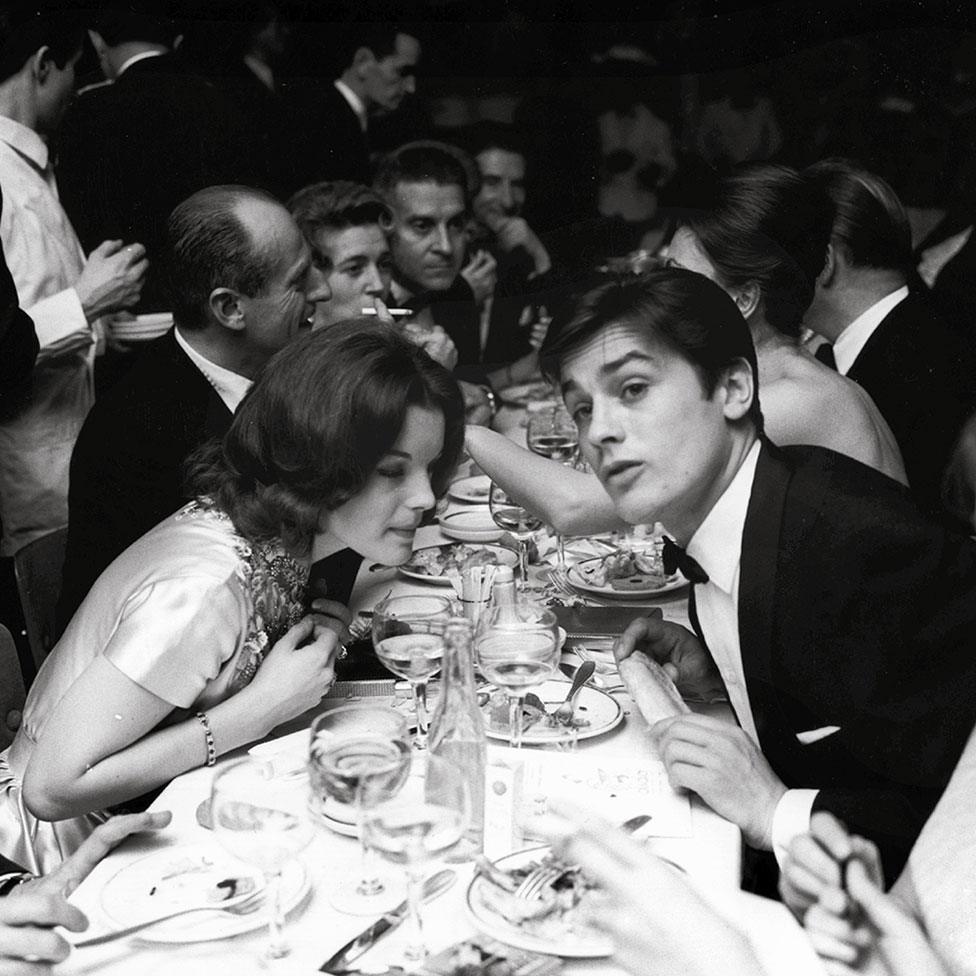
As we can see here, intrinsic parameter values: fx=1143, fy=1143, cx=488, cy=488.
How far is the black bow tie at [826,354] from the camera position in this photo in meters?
1.78

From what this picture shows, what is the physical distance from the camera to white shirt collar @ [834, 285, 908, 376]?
69.4 inches

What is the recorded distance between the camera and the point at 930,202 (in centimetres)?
173

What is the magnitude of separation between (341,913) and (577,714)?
1.96 feet

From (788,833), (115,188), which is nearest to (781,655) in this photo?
(788,833)

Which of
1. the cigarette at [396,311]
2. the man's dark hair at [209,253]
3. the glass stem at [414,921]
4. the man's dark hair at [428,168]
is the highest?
the man's dark hair at [428,168]

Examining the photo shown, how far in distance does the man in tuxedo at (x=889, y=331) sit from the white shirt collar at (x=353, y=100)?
74cm

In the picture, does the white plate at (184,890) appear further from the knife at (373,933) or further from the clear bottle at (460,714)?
the clear bottle at (460,714)

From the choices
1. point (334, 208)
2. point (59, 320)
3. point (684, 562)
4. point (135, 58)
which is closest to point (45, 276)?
point (59, 320)

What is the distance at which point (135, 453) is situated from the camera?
81.4 inches

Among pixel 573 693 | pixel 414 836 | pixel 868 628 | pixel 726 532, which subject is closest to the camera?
pixel 414 836

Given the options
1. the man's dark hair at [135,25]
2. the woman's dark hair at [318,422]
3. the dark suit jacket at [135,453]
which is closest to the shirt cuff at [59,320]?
the dark suit jacket at [135,453]

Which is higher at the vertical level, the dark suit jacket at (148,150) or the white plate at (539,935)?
the dark suit jacket at (148,150)

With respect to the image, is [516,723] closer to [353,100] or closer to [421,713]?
[421,713]

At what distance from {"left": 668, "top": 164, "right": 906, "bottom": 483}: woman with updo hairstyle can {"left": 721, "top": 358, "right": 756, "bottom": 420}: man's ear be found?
19 millimetres
